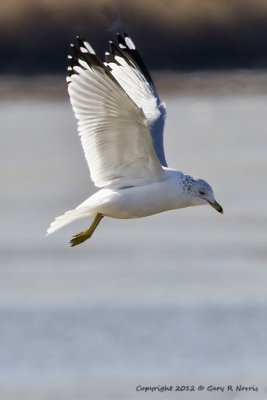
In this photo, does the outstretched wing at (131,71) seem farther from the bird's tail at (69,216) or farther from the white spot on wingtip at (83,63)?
the bird's tail at (69,216)

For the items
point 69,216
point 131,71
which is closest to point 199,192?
point 69,216

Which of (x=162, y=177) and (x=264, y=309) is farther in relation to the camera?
(x=264, y=309)

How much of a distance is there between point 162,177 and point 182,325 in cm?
170

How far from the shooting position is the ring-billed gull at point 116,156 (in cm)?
771

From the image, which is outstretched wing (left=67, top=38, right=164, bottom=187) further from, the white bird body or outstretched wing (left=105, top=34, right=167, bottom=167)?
outstretched wing (left=105, top=34, right=167, bottom=167)

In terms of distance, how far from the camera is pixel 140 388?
8.51m

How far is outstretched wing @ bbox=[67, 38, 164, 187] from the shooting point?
7.69 meters

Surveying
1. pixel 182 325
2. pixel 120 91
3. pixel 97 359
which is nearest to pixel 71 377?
pixel 97 359

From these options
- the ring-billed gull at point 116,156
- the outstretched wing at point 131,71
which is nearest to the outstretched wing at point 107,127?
the ring-billed gull at point 116,156

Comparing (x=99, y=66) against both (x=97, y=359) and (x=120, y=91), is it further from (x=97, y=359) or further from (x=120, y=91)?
(x=97, y=359)

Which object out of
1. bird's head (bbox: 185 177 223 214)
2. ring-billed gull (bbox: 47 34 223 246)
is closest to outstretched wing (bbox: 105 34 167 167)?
ring-billed gull (bbox: 47 34 223 246)

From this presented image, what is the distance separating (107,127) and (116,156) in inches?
5.0

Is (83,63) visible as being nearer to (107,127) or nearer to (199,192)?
(107,127)

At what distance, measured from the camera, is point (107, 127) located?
7.86 m
